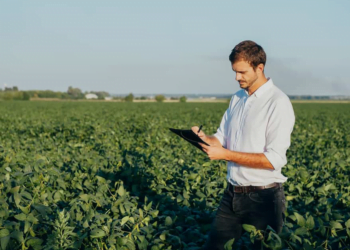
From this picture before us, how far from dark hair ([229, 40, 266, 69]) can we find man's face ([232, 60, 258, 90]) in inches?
1.2

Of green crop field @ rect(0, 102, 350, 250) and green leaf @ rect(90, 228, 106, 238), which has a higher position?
green leaf @ rect(90, 228, 106, 238)

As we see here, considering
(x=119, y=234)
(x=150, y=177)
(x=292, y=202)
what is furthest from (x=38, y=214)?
(x=292, y=202)

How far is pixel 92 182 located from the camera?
5.63m

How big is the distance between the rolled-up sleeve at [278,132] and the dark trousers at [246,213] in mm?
287

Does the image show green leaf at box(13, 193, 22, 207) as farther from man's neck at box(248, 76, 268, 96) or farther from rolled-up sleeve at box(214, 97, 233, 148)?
man's neck at box(248, 76, 268, 96)

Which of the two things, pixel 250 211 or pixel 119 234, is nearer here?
pixel 119 234

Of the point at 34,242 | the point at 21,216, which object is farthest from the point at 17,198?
the point at 34,242

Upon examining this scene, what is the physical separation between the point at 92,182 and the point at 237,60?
2.99m

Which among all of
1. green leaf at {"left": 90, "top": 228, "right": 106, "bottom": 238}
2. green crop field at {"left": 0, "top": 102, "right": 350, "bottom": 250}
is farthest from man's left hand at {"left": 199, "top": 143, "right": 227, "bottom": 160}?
green leaf at {"left": 90, "top": 228, "right": 106, "bottom": 238}

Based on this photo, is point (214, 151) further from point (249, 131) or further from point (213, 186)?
point (213, 186)

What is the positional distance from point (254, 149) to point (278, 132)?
0.80 ft

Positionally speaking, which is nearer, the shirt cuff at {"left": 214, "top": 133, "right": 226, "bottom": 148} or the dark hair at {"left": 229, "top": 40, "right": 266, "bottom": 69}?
the dark hair at {"left": 229, "top": 40, "right": 266, "bottom": 69}

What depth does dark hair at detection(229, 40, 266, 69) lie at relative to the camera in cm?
327

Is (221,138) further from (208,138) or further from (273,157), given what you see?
(273,157)
